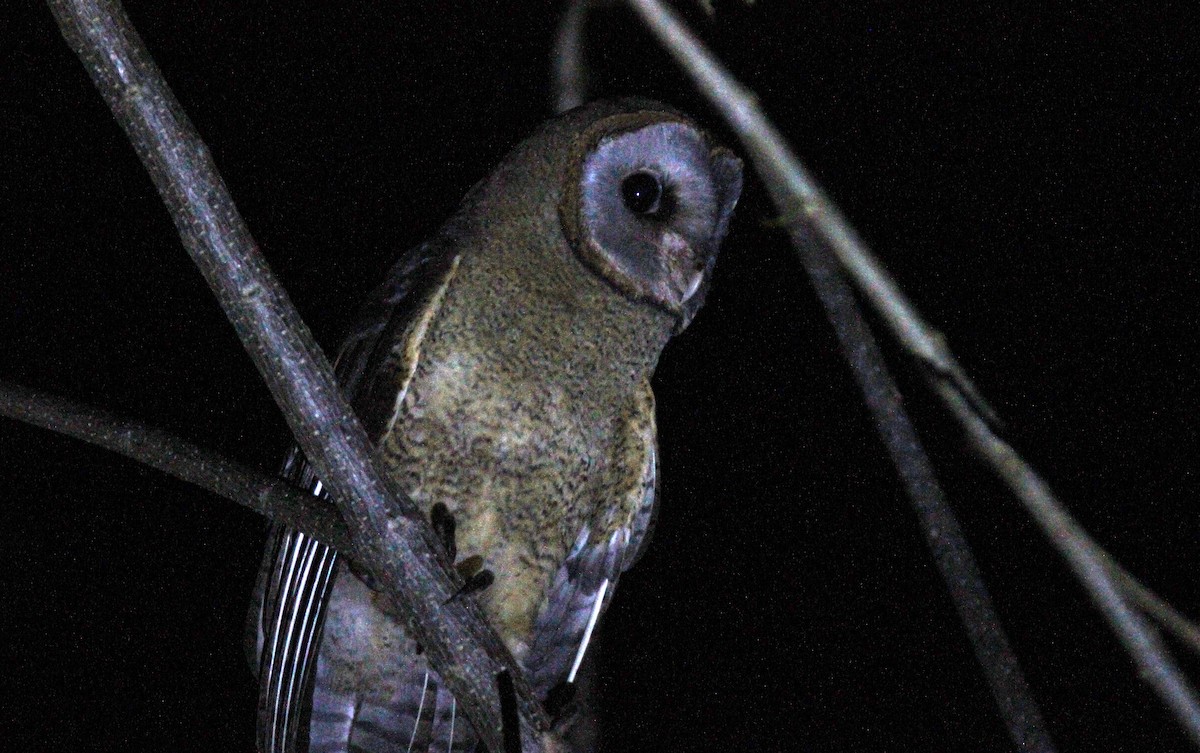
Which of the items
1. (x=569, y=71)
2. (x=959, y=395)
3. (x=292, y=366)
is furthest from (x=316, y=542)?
(x=959, y=395)

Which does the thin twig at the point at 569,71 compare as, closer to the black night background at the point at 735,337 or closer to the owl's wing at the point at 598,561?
the black night background at the point at 735,337

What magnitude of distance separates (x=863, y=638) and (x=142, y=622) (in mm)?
1761

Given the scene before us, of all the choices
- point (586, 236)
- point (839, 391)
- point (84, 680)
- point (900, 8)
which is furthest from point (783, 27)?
point (84, 680)

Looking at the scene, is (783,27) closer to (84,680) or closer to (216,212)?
(216,212)

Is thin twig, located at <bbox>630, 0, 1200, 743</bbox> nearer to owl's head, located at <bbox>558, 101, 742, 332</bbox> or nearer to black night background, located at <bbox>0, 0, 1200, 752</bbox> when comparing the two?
owl's head, located at <bbox>558, 101, 742, 332</bbox>

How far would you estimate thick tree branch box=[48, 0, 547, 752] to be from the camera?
0.87 meters

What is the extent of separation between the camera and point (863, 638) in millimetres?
2666

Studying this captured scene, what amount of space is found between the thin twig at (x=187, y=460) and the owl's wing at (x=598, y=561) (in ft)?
2.75

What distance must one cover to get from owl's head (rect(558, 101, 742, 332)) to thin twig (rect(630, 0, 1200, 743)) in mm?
1183

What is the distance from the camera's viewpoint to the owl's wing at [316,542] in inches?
57.9

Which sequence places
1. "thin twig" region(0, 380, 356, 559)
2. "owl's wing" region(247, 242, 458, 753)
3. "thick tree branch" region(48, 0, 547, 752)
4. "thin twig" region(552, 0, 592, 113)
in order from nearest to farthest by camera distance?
"thick tree branch" region(48, 0, 547, 752)
"thin twig" region(0, 380, 356, 559)
"owl's wing" region(247, 242, 458, 753)
"thin twig" region(552, 0, 592, 113)

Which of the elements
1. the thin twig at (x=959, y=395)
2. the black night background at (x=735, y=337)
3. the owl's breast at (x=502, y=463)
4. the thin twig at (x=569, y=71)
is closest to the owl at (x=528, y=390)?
the owl's breast at (x=502, y=463)

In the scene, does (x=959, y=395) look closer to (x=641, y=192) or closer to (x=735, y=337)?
(x=641, y=192)

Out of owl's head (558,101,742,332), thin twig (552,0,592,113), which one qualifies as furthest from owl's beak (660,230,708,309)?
thin twig (552,0,592,113)
